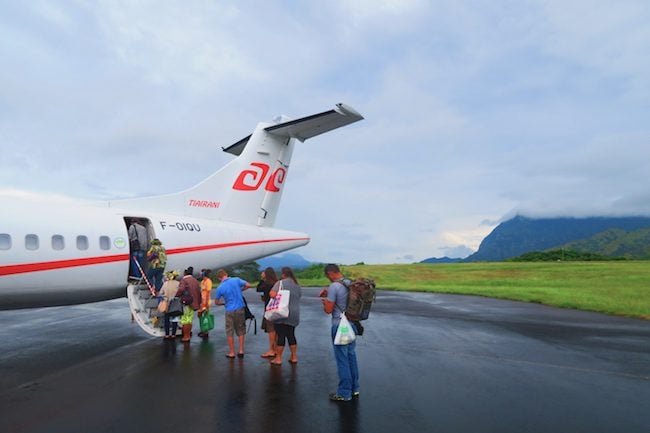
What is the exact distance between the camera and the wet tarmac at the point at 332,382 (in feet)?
16.0

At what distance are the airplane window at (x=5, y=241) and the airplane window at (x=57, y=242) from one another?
793 millimetres

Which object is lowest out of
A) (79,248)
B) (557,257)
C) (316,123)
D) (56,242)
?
(557,257)

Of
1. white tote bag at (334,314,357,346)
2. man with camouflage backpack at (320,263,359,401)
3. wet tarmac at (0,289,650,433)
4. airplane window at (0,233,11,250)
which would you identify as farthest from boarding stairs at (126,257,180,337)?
white tote bag at (334,314,357,346)

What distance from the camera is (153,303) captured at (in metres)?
10.2

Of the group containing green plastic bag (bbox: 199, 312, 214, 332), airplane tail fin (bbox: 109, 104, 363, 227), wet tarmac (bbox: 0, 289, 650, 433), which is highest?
airplane tail fin (bbox: 109, 104, 363, 227)

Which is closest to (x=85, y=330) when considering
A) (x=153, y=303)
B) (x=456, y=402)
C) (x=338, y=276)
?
(x=153, y=303)

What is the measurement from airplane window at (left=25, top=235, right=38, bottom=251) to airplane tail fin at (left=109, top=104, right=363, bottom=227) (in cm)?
299

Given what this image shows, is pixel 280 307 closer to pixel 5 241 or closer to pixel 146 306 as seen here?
pixel 146 306

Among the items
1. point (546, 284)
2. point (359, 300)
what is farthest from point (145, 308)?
point (546, 284)

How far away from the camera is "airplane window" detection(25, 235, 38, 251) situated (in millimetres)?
8734

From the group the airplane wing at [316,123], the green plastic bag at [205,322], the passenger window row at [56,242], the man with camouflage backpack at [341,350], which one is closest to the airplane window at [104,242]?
the passenger window row at [56,242]

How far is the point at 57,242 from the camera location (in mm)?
9164

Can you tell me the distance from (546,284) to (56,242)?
25108 millimetres

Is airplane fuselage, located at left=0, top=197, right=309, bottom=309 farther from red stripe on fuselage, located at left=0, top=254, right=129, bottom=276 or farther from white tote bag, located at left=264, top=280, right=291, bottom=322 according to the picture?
white tote bag, located at left=264, top=280, right=291, bottom=322
